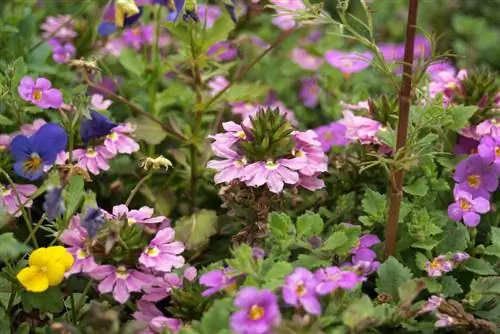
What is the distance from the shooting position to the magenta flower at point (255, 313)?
1.25m

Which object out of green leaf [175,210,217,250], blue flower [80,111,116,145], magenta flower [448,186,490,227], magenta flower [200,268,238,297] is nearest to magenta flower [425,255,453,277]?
magenta flower [448,186,490,227]

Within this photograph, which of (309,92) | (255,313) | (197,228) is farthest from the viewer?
(309,92)

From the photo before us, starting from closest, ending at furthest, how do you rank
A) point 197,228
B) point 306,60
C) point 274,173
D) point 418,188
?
1. point 274,173
2. point 418,188
3. point 197,228
4. point 306,60

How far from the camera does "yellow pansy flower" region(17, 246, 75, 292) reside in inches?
56.4

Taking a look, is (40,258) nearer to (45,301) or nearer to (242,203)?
(45,301)

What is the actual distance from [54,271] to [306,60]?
1.49m

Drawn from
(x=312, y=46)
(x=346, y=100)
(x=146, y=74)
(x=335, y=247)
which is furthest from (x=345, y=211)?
(x=312, y=46)

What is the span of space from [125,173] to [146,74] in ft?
0.94

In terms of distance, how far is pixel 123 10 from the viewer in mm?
1949

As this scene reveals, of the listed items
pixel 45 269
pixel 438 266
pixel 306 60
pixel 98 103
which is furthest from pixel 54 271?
pixel 306 60

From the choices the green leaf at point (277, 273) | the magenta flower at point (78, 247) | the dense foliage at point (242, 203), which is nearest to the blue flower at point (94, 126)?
the dense foliage at point (242, 203)

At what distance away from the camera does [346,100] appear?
2.23m

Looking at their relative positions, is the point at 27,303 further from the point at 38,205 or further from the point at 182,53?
the point at 182,53

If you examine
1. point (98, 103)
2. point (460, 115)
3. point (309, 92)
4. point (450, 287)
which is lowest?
point (309, 92)
